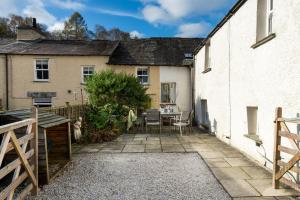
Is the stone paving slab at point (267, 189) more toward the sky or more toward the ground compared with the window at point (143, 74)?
more toward the ground

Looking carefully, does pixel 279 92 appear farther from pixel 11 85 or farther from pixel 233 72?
pixel 11 85

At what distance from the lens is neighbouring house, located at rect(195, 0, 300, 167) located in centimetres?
509

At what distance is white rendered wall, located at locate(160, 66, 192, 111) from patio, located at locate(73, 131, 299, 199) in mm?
7631

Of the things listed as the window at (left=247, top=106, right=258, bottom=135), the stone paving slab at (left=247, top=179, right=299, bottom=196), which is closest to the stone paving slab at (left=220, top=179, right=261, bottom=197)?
the stone paving slab at (left=247, top=179, right=299, bottom=196)

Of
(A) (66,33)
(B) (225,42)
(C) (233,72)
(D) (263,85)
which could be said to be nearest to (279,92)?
(D) (263,85)

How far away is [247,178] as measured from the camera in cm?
550

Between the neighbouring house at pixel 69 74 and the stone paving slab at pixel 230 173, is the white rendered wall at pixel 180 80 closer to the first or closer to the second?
the neighbouring house at pixel 69 74

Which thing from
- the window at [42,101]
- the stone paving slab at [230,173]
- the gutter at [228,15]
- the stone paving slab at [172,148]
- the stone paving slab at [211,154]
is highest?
the gutter at [228,15]

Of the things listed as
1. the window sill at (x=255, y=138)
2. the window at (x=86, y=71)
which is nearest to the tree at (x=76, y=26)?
the window at (x=86, y=71)

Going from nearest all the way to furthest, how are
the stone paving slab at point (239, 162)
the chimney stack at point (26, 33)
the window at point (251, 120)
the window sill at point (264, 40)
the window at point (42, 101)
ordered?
the window sill at point (264, 40) → the stone paving slab at point (239, 162) → the window at point (251, 120) → the window at point (42, 101) → the chimney stack at point (26, 33)

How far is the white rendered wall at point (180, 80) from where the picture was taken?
61.3ft

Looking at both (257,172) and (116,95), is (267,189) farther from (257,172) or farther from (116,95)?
(116,95)

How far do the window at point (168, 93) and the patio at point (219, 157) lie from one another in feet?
26.0

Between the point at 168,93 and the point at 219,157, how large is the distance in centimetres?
1196
